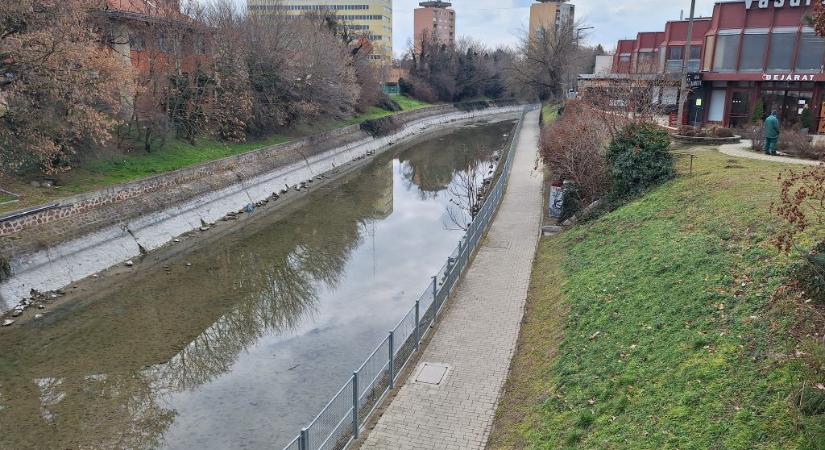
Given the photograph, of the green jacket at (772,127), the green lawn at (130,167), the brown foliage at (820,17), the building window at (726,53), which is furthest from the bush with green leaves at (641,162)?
the green lawn at (130,167)

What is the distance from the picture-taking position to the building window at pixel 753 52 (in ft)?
91.8

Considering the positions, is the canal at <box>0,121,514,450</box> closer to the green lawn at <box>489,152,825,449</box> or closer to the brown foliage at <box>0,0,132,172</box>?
the green lawn at <box>489,152,825,449</box>

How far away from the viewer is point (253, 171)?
95.0 ft

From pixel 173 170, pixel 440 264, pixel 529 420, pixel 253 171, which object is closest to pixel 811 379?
pixel 529 420

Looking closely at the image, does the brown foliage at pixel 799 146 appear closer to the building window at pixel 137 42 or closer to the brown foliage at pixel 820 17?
the brown foliage at pixel 820 17

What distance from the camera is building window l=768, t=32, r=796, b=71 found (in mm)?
27203

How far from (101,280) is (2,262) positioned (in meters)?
2.69

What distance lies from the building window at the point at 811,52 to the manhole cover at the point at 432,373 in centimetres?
2580

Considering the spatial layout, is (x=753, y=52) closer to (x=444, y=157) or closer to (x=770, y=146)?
(x=770, y=146)

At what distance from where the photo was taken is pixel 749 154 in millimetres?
19875

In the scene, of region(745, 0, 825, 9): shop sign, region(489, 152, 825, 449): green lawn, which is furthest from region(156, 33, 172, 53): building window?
region(745, 0, 825, 9): shop sign

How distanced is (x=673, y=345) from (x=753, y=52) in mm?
25579

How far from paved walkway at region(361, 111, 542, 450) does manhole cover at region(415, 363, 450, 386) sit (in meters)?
0.10

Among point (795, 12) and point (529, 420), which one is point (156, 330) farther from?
point (795, 12)
